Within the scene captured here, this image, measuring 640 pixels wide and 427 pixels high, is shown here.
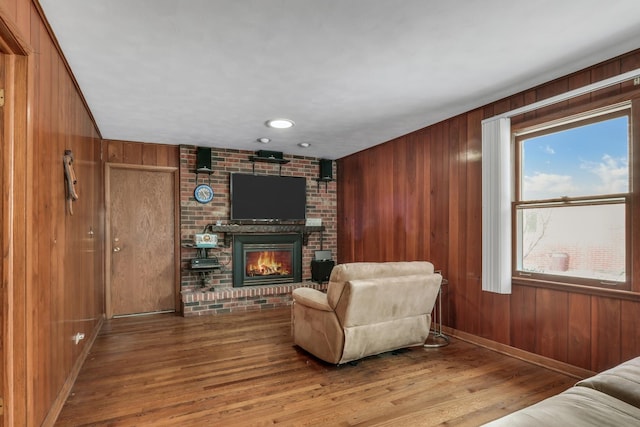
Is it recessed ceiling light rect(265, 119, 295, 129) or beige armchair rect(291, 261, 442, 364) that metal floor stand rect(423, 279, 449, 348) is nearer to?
beige armchair rect(291, 261, 442, 364)

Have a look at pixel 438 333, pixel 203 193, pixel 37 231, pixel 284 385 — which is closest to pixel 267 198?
pixel 203 193

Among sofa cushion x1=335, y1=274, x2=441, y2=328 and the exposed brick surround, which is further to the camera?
the exposed brick surround

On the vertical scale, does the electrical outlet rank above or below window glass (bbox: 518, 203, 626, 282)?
below

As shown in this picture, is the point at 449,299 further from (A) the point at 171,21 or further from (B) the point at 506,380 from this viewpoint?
(A) the point at 171,21

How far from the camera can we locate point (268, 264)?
5.61 metres

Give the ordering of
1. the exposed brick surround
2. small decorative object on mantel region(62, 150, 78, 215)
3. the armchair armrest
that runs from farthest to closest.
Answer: the exposed brick surround
the armchair armrest
small decorative object on mantel region(62, 150, 78, 215)

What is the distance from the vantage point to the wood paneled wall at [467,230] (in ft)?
8.46

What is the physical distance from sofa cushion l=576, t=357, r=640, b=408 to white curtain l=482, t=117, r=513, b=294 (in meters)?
1.66

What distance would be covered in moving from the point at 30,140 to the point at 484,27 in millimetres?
2572

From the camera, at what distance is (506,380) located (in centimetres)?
273

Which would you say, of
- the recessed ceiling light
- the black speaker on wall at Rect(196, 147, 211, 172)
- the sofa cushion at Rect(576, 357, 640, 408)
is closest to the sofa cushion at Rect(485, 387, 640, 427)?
the sofa cushion at Rect(576, 357, 640, 408)

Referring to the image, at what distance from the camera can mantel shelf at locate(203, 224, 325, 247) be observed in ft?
16.9

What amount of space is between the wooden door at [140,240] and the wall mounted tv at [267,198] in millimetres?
904

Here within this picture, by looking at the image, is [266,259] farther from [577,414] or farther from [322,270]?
[577,414]
